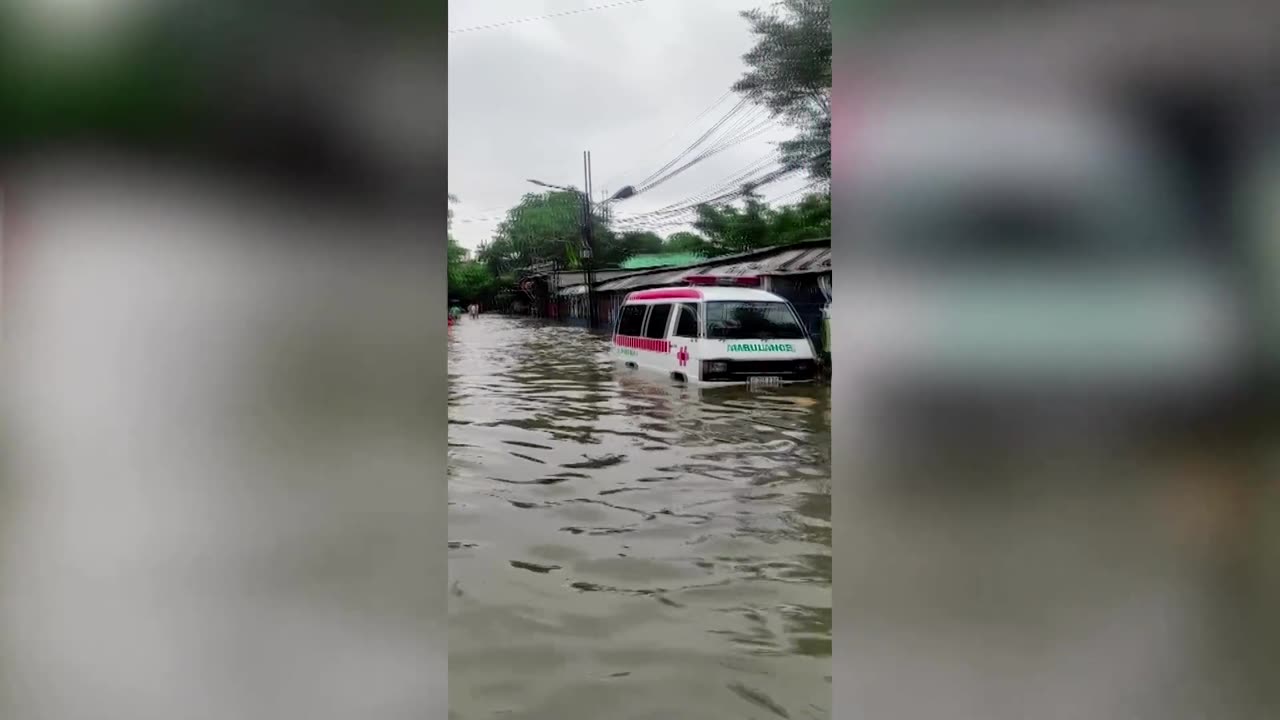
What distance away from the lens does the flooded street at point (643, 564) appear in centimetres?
177

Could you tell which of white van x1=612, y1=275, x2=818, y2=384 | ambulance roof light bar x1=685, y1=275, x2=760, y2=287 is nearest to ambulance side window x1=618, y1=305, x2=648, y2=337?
ambulance roof light bar x1=685, y1=275, x2=760, y2=287

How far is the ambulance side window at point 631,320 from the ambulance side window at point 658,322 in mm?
179

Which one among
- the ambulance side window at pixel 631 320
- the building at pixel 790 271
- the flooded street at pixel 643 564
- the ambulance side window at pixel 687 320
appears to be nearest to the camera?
the flooded street at pixel 643 564

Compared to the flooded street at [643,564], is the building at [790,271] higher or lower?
higher

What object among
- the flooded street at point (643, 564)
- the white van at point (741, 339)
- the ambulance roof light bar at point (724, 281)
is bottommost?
the flooded street at point (643, 564)

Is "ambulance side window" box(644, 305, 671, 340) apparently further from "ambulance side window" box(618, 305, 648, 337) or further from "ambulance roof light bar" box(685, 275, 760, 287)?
"ambulance roof light bar" box(685, 275, 760, 287)

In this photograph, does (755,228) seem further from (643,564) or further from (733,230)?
(643,564)

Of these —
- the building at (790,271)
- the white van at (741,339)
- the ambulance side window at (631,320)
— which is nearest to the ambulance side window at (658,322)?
the ambulance side window at (631,320)

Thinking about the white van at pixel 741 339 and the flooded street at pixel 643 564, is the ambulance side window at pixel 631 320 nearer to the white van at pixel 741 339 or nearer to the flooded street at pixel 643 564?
the white van at pixel 741 339

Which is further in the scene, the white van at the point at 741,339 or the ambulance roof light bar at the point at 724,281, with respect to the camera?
the ambulance roof light bar at the point at 724,281
